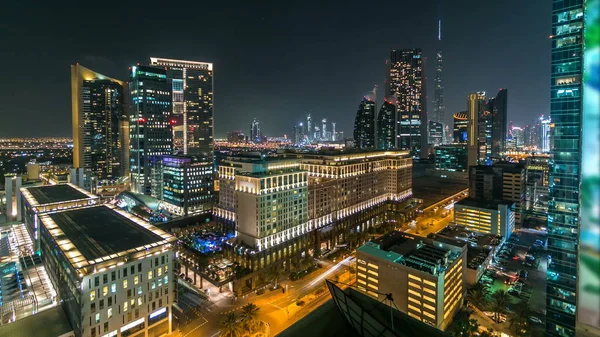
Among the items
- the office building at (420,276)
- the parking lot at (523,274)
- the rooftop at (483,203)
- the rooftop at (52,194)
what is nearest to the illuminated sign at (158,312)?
the office building at (420,276)

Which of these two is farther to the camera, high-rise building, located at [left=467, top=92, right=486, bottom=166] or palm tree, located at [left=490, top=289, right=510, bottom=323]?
high-rise building, located at [left=467, top=92, right=486, bottom=166]

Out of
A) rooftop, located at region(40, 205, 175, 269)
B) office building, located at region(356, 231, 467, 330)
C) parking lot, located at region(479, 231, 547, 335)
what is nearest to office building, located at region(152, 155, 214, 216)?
rooftop, located at region(40, 205, 175, 269)

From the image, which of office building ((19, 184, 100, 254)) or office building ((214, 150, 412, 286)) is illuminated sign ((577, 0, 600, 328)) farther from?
office building ((19, 184, 100, 254))

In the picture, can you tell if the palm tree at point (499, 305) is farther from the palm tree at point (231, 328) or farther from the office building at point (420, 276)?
the palm tree at point (231, 328)

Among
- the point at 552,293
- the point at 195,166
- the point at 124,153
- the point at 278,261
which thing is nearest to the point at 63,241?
the point at 278,261

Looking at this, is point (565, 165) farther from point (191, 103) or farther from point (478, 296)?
point (191, 103)
